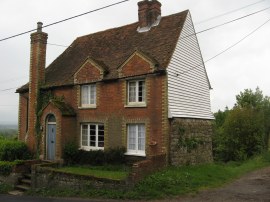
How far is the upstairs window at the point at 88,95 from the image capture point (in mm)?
22625

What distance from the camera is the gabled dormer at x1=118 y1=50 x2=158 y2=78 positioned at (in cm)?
1931

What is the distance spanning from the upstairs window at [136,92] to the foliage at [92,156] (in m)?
2.85

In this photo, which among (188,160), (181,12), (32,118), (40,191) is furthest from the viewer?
(32,118)

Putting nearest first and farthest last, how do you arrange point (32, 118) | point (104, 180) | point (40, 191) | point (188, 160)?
1. point (104, 180)
2. point (40, 191)
3. point (188, 160)
4. point (32, 118)

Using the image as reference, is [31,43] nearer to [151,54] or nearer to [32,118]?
[32,118]

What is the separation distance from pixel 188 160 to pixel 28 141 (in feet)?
37.7

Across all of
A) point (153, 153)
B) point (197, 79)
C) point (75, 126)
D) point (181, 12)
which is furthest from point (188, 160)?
point (181, 12)

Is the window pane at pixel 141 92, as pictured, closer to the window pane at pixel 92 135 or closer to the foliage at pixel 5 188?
the window pane at pixel 92 135

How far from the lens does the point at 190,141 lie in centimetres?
2075

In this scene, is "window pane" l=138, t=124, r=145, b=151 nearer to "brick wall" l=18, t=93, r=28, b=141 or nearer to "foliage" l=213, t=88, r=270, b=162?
"brick wall" l=18, t=93, r=28, b=141

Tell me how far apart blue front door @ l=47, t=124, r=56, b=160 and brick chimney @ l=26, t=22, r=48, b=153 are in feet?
5.40

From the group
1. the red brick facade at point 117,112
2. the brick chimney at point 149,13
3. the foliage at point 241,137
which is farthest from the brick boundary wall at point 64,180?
the foliage at point 241,137

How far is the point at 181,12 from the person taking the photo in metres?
22.6

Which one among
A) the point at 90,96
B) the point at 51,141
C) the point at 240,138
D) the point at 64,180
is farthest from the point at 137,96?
the point at 240,138
